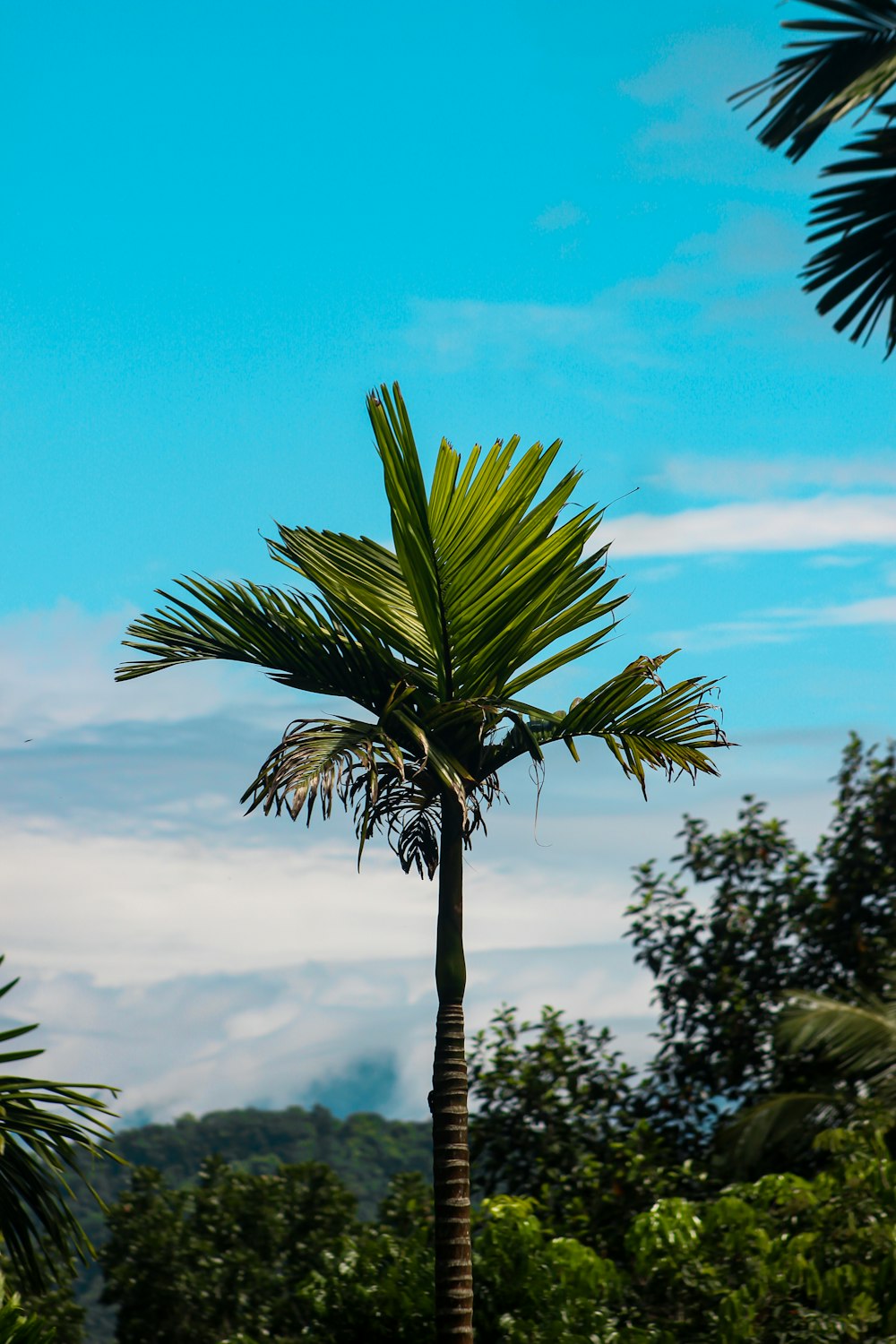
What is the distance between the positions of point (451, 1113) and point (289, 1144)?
36.5m

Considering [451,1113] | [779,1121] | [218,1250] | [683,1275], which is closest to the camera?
[451,1113]

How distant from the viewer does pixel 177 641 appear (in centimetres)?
708

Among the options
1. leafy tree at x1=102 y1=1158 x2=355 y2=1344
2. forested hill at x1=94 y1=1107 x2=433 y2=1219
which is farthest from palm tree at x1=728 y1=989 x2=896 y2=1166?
forested hill at x1=94 y1=1107 x2=433 y2=1219

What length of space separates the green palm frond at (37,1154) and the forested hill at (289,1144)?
28.8 meters

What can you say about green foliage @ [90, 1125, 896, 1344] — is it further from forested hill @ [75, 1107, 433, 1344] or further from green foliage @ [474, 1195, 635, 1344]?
forested hill @ [75, 1107, 433, 1344]

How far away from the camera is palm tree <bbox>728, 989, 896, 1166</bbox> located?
982 centimetres

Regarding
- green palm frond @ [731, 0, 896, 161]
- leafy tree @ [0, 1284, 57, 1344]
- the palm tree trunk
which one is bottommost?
leafy tree @ [0, 1284, 57, 1344]

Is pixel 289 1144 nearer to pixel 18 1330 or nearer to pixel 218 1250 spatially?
pixel 218 1250

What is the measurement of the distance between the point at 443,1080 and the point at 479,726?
1.62 metres

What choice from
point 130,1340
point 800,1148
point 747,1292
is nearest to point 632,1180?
point 800,1148

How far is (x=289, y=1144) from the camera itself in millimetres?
40719

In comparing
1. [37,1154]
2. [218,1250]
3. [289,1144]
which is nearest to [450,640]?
[37,1154]

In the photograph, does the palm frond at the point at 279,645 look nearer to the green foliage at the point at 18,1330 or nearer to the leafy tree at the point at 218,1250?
the green foliage at the point at 18,1330

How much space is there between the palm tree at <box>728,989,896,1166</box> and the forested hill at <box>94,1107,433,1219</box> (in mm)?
25932
